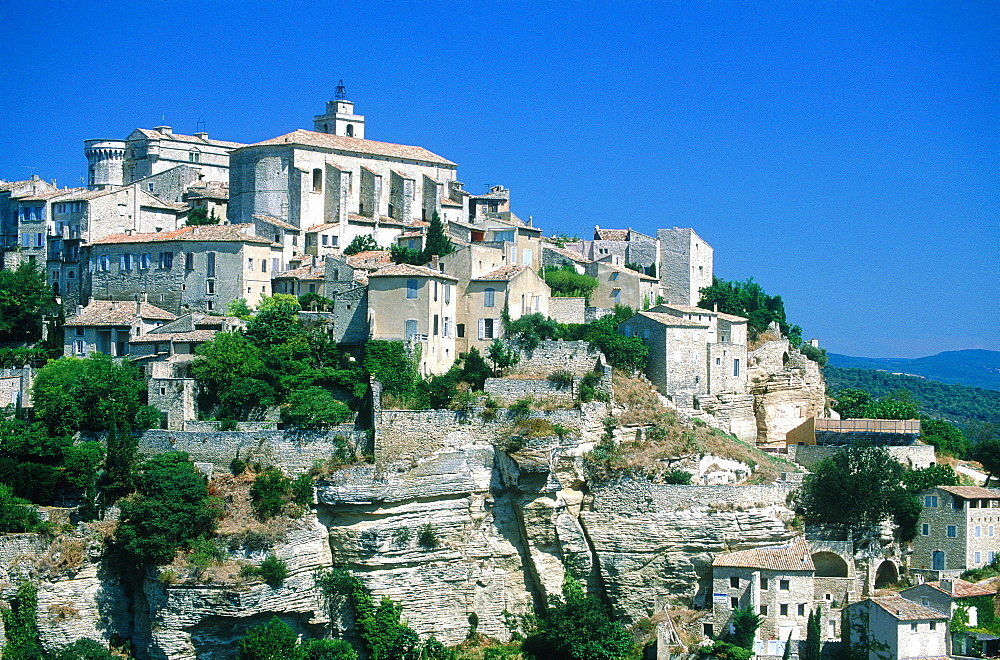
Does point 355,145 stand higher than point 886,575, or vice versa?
point 355,145

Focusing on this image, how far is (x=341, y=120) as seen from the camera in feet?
230

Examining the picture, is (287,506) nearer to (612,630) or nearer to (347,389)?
(347,389)

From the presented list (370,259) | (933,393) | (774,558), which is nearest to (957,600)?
(774,558)

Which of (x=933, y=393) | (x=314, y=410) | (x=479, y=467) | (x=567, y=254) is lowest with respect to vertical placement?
(x=479, y=467)

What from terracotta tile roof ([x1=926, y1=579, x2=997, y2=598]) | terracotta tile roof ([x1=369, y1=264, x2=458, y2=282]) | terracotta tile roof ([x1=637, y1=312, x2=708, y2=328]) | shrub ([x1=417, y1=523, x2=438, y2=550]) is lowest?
terracotta tile roof ([x1=926, y1=579, x2=997, y2=598])

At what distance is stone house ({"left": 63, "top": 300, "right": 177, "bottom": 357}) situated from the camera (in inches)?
1997

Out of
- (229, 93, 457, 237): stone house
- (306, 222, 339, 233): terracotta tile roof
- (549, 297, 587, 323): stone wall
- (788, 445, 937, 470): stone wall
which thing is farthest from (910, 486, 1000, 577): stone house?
(306, 222, 339, 233): terracotta tile roof

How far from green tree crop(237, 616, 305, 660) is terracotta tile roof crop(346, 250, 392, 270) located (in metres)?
16.5

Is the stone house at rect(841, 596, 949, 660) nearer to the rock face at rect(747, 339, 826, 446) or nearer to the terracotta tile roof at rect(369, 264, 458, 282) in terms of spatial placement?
the rock face at rect(747, 339, 826, 446)

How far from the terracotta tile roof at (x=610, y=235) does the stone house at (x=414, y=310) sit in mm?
17708

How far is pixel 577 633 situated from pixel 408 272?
48.8 ft

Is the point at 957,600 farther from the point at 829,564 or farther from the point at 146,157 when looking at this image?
the point at 146,157

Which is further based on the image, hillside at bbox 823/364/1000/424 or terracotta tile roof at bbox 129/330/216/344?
hillside at bbox 823/364/1000/424

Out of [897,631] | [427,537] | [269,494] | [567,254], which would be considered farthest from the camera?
[567,254]
